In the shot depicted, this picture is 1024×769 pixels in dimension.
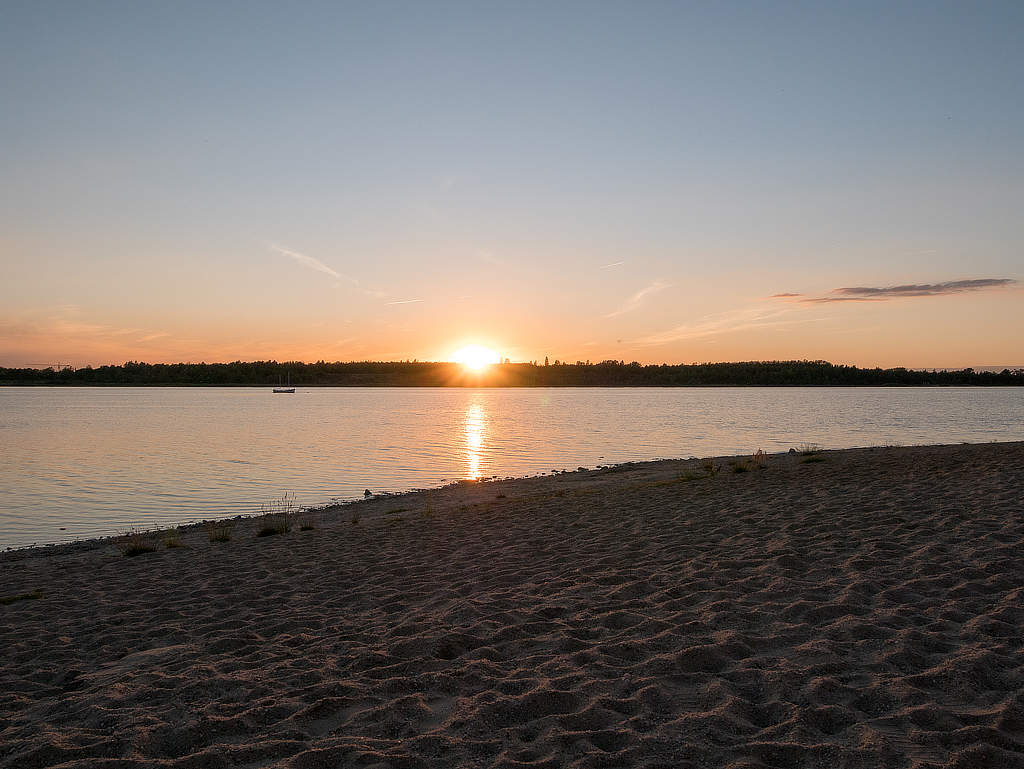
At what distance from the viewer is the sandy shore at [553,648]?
4.20 metres

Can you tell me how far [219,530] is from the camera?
532 inches

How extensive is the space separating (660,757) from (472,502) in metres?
12.5

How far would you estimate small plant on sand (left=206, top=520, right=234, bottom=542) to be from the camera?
12.5 metres

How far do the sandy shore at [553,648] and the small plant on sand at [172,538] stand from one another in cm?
88

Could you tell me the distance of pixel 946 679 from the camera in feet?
15.6

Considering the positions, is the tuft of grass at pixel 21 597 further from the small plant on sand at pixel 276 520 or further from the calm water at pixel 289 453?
the calm water at pixel 289 453

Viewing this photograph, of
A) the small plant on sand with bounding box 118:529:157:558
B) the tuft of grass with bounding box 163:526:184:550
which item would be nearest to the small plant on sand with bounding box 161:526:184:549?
the tuft of grass with bounding box 163:526:184:550

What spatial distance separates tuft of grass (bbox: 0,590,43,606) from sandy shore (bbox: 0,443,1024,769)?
132mm

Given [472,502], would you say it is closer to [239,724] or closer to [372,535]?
Result: [372,535]

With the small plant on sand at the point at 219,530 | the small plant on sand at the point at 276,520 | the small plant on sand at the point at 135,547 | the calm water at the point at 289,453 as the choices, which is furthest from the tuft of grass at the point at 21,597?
the calm water at the point at 289,453

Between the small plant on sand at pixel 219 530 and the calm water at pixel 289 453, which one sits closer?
the small plant on sand at pixel 219 530

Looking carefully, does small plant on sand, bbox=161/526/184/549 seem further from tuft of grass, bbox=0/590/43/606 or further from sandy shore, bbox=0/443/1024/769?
tuft of grass, bbox=0/590/43/606

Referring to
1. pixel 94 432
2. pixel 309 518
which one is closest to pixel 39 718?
pixel 309 518

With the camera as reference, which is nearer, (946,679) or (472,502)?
(946,679)
